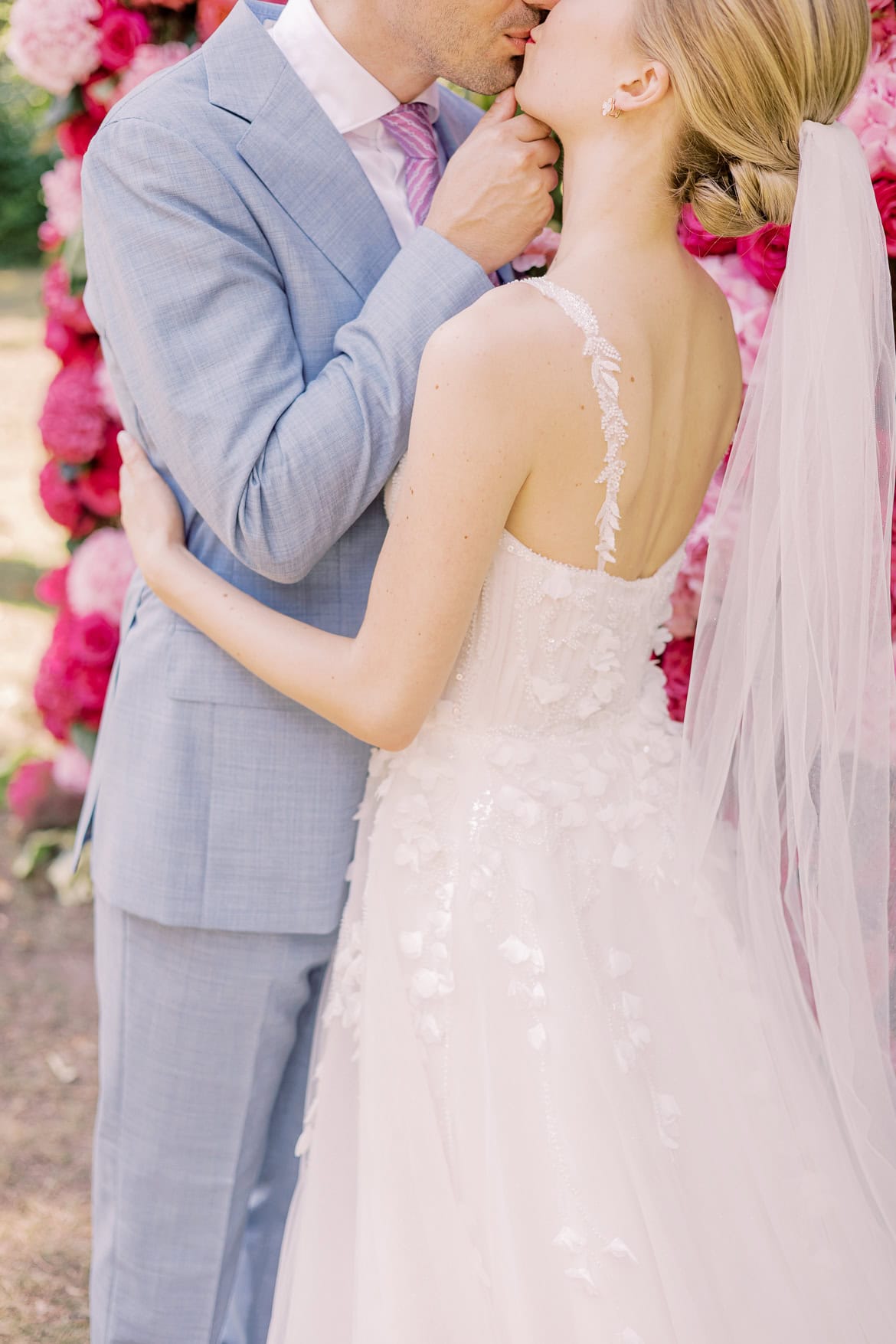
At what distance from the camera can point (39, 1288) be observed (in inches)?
127

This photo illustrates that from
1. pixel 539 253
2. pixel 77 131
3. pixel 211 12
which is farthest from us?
pixel 77 131

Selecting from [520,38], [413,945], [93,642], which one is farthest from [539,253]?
[93,642]

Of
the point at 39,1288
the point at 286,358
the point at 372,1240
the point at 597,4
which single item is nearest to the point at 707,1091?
the point at 372,1240

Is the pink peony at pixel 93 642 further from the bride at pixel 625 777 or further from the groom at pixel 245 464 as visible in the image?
the bride at pixel 625 777

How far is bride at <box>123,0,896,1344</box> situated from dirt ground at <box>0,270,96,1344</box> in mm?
1480

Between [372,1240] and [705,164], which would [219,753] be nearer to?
[372,1240]

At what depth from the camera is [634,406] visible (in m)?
1.83

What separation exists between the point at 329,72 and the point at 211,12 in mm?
1637

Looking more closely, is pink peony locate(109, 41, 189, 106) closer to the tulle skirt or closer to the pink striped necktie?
the pink striped necktie

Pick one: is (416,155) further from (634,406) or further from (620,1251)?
(620,1251)

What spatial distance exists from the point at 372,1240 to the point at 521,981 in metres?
0.41

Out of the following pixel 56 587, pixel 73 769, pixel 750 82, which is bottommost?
pixel 73 769

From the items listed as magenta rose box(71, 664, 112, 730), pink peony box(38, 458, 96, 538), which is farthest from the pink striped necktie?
magenta rose box(71, 664, 112, 730)

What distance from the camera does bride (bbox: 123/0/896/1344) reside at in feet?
5.78
